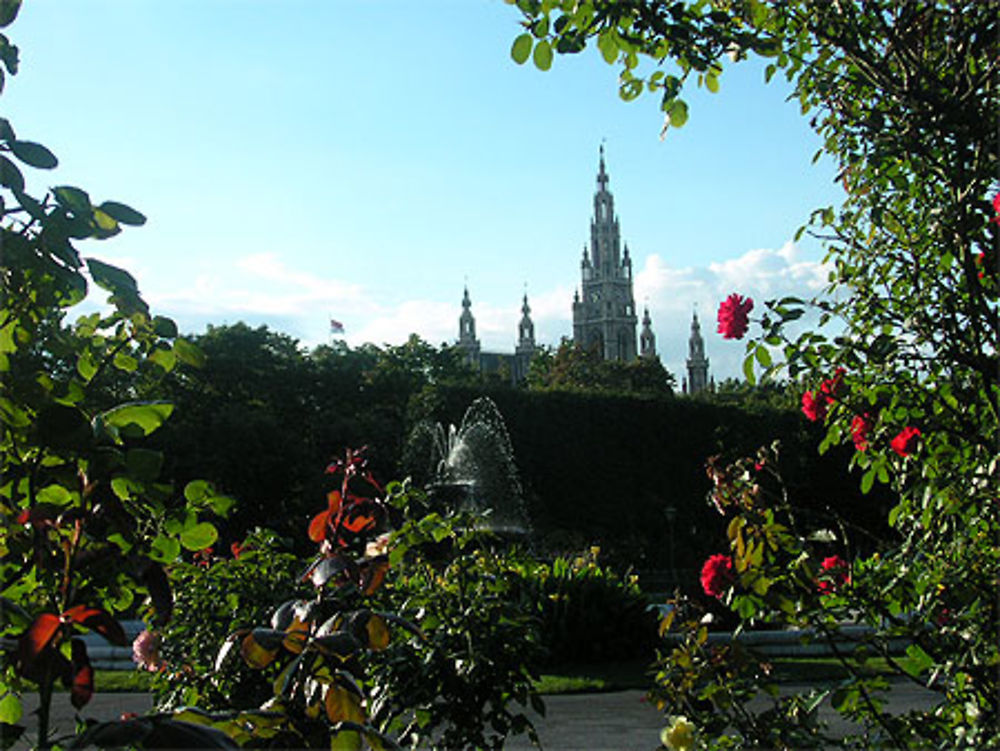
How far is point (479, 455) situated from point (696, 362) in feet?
326

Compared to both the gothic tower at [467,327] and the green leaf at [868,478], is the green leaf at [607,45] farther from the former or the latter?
the gothic tower at [467,327]

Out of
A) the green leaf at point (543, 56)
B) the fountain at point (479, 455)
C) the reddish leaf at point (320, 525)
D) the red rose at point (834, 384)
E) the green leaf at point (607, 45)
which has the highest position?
the fountain at point (479, 455)

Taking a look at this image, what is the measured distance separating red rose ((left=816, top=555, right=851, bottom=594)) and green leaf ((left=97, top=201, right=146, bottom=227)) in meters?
2.27

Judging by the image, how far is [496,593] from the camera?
4.06 m

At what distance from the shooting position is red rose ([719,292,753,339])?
4070 millimetres

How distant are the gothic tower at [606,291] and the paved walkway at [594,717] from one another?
112133 millimetres

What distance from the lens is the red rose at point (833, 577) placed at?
135 inches

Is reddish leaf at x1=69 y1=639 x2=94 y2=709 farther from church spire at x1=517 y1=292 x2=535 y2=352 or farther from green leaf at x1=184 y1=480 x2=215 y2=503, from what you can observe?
church spire at x1=517 y1=292 x2=535 y2=352

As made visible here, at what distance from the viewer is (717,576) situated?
371 centimetres

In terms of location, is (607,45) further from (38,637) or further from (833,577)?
(38,637)

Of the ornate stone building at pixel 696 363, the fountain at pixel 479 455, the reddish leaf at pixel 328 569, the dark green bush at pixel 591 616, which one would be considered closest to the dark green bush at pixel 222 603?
the reddish leaf at pixel 328 569

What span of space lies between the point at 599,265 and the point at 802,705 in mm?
123417

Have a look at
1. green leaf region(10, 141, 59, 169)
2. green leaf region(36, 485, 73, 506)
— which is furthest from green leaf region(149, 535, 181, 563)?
green leaf region(10, 141, 59, 169)

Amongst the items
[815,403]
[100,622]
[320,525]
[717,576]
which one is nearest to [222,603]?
[320,525]
